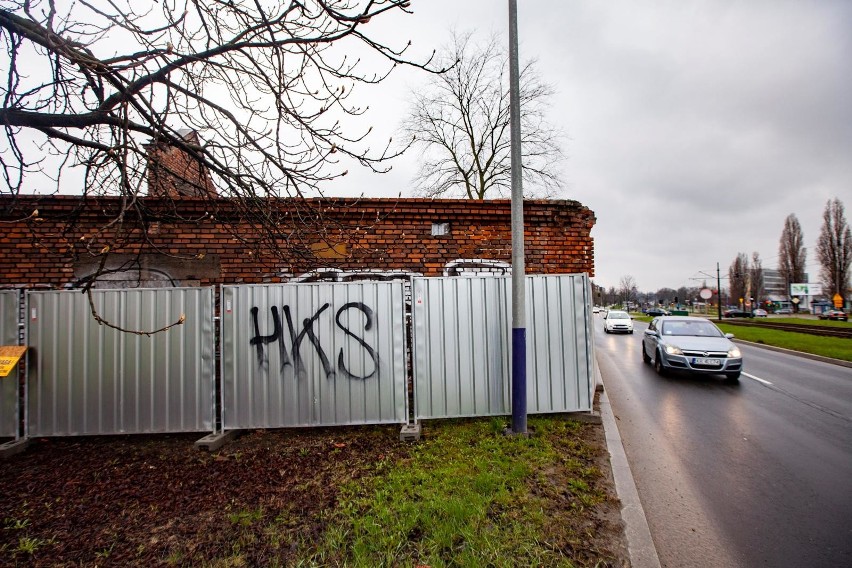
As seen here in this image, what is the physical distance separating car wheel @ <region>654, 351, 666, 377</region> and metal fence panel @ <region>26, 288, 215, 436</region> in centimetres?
989

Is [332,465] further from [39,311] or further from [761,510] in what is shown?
[39,311]

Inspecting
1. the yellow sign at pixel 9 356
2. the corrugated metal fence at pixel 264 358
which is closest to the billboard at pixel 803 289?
the corrugated metal fence at pixel 264 358

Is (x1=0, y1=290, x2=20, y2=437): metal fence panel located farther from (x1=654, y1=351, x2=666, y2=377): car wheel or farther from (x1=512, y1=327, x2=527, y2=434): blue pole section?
(x1=654, y1=351, x2=666, y2=377): car wheel

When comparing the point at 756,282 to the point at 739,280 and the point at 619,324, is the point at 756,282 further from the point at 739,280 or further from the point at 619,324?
the point at 619,324

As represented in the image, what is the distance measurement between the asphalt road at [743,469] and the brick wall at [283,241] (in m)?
2.89

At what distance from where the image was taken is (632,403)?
734 centimetres

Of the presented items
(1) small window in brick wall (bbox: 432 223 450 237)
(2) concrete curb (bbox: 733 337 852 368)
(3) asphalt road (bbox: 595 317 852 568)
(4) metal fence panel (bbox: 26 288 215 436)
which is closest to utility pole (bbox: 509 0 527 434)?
(3) asphalt road (bbox: 595 317 852 568)

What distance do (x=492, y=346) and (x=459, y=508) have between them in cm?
259

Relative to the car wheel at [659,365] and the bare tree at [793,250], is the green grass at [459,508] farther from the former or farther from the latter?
the bare tree at [793,250]

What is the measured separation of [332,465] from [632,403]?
224 inches

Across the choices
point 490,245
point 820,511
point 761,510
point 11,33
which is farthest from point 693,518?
point 11,33

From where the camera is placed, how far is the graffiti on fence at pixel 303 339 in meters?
5.22

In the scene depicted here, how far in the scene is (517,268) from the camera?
5195mm

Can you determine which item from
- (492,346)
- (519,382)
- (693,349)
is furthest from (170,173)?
(693,349)
